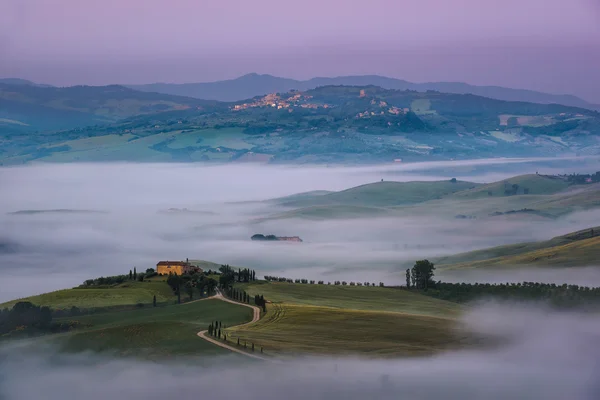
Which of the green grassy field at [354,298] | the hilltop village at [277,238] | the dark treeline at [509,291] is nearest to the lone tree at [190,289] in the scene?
the green grassy field at [354,298]

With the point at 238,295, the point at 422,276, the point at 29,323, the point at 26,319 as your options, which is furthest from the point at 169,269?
the point at 29,323

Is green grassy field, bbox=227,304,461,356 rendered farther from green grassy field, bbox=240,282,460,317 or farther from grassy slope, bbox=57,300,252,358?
green grassy field, bbox=240,282,460,317

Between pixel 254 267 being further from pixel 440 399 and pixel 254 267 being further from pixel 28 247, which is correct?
pixel 440 399

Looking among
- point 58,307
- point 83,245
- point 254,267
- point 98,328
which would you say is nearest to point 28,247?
point 83,245

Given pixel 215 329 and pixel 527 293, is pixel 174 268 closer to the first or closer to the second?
pixel 527 293

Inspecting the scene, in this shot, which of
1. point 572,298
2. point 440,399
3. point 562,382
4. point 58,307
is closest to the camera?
point 440,399

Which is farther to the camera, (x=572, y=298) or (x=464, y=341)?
(x=572, y=298)

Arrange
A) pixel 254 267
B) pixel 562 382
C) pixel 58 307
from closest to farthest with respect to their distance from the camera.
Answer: pixel 562 382
pixel 58 307
pixel 254 267
